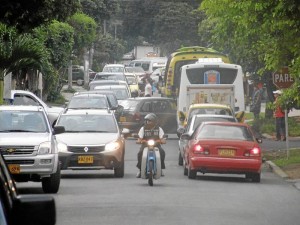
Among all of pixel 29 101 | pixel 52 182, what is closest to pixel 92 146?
pixel 52 182

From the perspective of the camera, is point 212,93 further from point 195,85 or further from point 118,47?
point 118,47

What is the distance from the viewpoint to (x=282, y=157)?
30.7 m

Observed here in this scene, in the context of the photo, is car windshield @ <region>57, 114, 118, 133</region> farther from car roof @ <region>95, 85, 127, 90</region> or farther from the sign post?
car roof @ <region>95, 85, 127, 90</region>

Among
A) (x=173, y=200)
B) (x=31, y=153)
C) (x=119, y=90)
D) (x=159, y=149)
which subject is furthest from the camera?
(x=119, y=90)

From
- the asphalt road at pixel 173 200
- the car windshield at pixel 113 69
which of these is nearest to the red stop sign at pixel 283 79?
the asphalt road at pixel 173 200

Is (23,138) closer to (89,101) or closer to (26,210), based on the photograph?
(26,210)

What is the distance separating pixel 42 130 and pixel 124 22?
83.0 metres

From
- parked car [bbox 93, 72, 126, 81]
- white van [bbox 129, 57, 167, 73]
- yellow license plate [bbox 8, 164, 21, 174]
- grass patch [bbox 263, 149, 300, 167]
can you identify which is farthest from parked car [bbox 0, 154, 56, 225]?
white van [bbox 129, 57, 167, 73]

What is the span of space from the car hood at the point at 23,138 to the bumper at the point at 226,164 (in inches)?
173

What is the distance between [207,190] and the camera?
20594mm

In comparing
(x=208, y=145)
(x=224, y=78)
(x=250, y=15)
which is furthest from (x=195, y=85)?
(x=250, y=15)

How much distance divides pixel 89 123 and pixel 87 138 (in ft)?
3.46

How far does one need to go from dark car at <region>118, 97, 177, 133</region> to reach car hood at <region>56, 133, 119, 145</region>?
1659cm

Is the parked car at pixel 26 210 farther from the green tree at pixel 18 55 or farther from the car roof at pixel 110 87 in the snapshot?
the car roof at pixel 110 87
